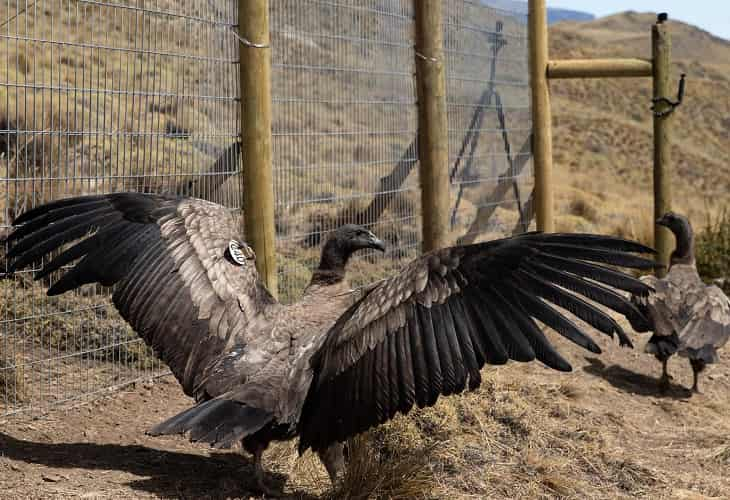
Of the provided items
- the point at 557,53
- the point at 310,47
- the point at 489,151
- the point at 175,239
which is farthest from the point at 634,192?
the point at 175,239

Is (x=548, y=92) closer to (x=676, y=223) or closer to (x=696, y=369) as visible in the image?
(x=676, y=223)

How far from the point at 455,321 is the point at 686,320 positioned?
4.34 metres

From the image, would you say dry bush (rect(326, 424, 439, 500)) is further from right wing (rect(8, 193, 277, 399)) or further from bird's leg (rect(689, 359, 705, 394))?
bird's leg (rect(689, 359, 705, 394))

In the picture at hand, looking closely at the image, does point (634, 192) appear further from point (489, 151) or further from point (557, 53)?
point (489, 151)

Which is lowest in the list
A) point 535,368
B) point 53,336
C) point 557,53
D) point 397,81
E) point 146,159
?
point 535,368

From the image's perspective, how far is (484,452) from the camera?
6.05 meters

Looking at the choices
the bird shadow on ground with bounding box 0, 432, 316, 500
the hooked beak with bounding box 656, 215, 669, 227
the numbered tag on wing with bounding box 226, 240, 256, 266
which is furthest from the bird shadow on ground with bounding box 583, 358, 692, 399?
the numbered tag on wing with bounding box 226, 240, 256, 266

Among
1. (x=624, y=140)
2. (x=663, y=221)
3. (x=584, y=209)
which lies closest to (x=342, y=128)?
(x=663, y=221)

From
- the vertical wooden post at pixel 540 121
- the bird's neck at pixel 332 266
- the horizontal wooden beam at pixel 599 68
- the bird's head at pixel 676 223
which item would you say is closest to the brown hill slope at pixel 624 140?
the horizontal wooden beam at pixel 599 68

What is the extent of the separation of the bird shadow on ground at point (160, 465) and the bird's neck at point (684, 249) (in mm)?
4992

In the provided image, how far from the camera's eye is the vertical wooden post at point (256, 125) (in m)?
6.67

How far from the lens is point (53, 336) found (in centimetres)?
643

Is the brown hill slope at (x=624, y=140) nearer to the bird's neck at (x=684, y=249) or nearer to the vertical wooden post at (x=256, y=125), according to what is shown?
the bird's neck at (x=684, y=249)

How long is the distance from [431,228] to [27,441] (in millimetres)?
3806
